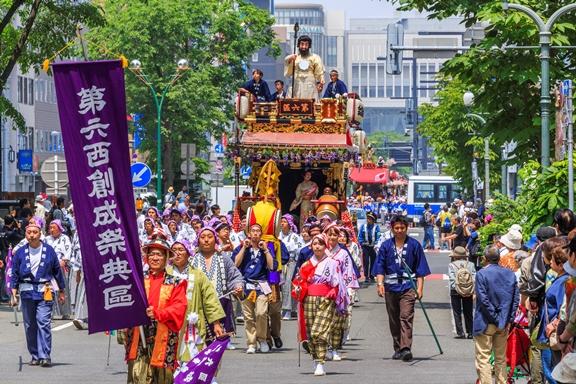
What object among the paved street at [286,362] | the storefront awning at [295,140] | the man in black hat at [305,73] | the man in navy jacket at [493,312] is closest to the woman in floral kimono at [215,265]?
the paved street at [286,362]

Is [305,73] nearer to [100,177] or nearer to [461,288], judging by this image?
[461,288]

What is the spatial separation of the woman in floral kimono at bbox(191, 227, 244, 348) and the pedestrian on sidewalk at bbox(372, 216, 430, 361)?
282 cm

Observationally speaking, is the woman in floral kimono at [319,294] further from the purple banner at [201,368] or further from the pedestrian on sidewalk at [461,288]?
the purple banner at [201,368]

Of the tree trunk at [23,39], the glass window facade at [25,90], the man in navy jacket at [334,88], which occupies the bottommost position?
Answer: the man in navy jacket at [334,88]

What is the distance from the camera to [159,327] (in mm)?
13281

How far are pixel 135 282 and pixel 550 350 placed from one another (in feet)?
10.9

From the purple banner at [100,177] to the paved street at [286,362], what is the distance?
18.3 feet

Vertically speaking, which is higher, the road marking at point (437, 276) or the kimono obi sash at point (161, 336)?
the kimono obi sash at point (161, 336)

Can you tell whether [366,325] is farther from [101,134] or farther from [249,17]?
[249,17]

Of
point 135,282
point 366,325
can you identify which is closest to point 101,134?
point 135,282

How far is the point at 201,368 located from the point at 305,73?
23.1 m

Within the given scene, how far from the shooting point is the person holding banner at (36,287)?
1998 cm

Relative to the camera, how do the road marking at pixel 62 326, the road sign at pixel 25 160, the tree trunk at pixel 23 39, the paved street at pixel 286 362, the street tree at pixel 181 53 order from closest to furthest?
1. the paved street at pixel 286 362
2. the road marking at pixel 62 326
3. the tree trunk at pixel 23 39
4. the street tree at pixel 181 53
5. the road sign at pixel 25 160

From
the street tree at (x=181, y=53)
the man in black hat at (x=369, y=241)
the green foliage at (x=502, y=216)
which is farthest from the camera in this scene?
the street tree at (x=181, y=53)
